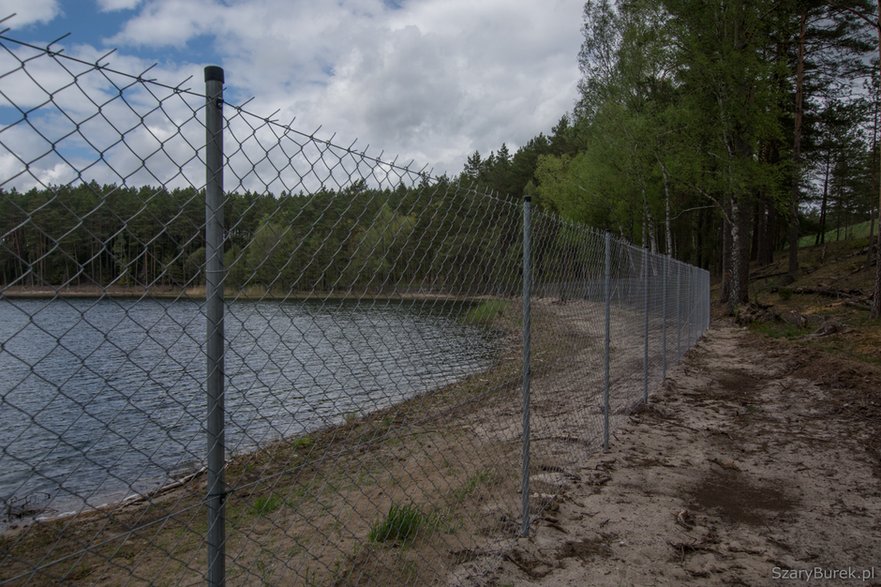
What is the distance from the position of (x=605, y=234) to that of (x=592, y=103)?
20702 millimetres

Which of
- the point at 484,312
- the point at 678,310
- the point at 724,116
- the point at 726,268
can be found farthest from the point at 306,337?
the point at 726,268

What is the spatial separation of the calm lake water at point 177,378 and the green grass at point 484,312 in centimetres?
9

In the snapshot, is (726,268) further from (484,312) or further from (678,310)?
(484,312)

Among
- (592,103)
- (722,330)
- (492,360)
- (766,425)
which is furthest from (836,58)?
(492,360)

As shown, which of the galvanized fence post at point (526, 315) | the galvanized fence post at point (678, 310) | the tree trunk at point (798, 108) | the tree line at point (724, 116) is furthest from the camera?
the tree trunk at point (798, 108)

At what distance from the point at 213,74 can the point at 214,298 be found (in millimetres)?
605

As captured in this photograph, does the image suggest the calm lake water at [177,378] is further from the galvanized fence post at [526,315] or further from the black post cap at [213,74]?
the black post cap at [213,74]

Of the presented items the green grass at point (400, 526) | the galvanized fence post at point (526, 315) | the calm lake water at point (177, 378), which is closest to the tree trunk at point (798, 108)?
the calm lake water at point (177, 378)

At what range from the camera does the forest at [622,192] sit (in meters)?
1.39

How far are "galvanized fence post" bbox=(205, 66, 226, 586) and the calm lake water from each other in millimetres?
76

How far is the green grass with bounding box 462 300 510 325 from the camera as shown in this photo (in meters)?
3.34

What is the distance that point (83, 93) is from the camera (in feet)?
3.91

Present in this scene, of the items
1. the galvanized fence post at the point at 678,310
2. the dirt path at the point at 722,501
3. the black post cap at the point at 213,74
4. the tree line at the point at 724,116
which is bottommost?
the dirt path at the point at 722,501

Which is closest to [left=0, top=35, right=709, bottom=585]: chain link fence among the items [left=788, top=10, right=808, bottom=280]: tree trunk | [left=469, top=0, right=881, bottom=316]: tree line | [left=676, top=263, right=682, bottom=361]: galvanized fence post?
[left=676, top=263, right=682, bottom=361]: galvanized fence post
